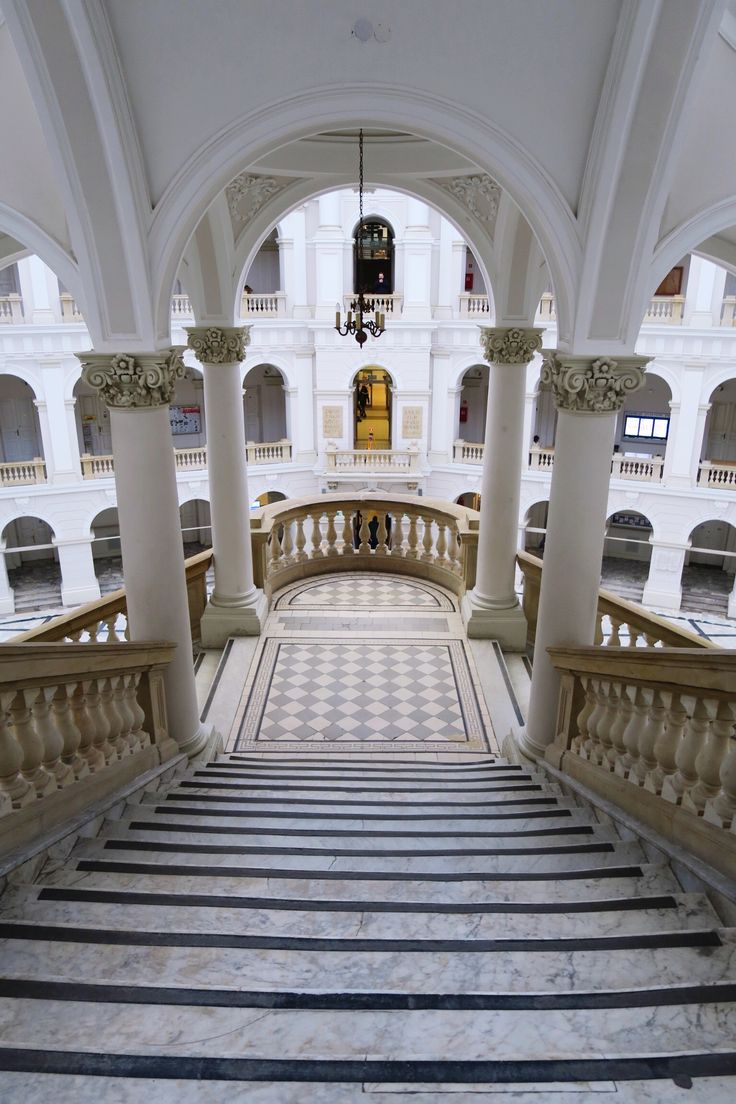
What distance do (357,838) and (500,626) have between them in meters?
4.69

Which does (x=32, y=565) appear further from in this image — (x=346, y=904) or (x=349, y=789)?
(x=346, y=904)

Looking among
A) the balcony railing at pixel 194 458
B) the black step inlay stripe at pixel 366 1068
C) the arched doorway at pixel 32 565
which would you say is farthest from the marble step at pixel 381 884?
the arched doorway at pixel 32 565

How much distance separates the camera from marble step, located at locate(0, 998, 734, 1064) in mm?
2568

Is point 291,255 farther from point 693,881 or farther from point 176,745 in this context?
point 693,881

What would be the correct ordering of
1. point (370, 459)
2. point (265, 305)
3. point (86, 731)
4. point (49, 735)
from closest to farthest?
1. point (49, 735)
2. point (86, 731)
3. point (265, 305)
4. point (370, 459)

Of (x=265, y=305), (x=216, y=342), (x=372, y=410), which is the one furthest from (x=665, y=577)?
(x=216, y=342)

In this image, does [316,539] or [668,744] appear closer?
[668,744]

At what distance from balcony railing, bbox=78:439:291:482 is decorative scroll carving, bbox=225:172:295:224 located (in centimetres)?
1515

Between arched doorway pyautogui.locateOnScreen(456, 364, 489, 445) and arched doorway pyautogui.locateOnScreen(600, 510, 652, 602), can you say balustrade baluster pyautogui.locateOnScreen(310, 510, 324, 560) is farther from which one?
arched doorway pyautogui.locateOnScreen(456, 364, 489, 445)

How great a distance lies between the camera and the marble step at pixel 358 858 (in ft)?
13.4

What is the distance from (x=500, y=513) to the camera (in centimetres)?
901

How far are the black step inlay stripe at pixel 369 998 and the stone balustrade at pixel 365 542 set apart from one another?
6.99 meters

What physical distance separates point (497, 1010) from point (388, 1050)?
42 cm

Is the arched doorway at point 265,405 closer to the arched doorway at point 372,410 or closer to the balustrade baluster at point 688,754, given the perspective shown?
the arched doorway at point 372,410
